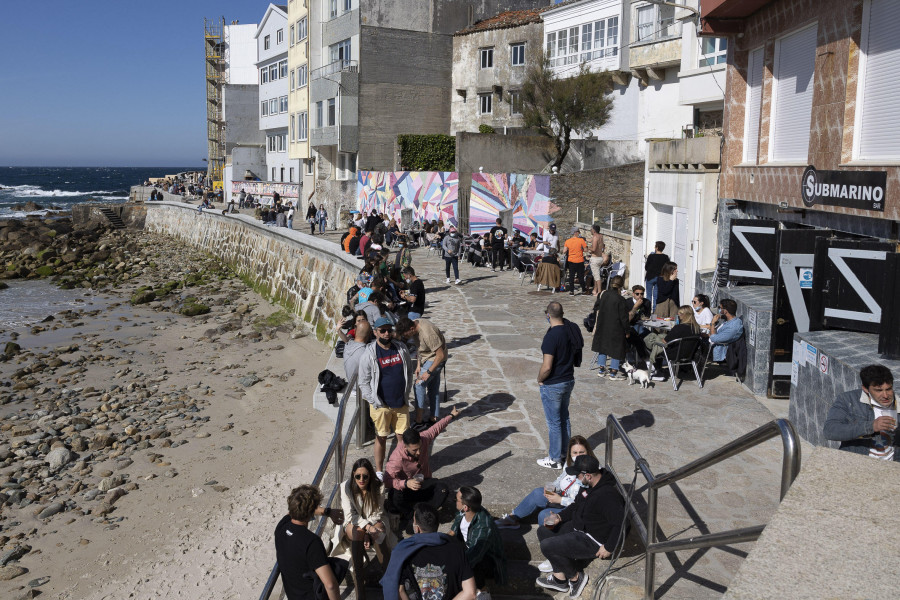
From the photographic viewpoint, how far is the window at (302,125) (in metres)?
43.9

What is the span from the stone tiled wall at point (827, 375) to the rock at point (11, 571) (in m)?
9.47

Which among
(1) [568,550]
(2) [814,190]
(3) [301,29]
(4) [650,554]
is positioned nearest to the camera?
(4) [650,554]

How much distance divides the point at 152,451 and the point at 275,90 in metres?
42.6

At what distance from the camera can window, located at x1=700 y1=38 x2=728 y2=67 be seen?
1947 cm

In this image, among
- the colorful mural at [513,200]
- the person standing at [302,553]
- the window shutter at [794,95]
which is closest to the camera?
the person standing at [302,553]

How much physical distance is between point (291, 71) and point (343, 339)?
39.1 metres

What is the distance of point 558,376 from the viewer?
781 centimetres

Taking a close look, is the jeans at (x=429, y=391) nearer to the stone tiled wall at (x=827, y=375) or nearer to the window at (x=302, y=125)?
the stone tiled wall at (x=827, y=375)

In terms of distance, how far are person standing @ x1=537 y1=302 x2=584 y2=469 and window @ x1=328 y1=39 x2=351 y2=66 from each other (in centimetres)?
3326

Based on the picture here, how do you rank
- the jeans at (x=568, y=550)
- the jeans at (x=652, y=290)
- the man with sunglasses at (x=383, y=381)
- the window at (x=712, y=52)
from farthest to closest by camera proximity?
the window at (x=712, y=52), the jeans at (x=652, y=290), the man with sunglasses at (x=383, y=381), the jeans at (x=568, y=550)

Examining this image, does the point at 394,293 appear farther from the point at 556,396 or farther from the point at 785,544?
the point at 785,544

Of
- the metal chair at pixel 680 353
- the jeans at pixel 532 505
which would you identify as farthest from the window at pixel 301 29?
the jeans at pixel 532 505

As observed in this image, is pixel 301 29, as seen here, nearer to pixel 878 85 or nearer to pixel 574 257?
pixel 574 257

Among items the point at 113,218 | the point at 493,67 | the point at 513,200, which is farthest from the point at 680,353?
the point at 113,218
